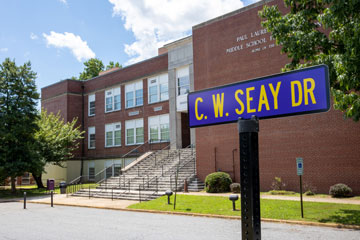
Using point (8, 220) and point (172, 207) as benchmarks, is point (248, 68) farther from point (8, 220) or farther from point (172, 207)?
point (8, 220)

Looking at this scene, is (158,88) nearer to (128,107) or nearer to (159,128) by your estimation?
(159,128)

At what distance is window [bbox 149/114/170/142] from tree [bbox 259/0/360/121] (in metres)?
18.9

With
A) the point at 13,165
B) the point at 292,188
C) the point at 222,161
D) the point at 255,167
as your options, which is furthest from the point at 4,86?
the point at 255,167

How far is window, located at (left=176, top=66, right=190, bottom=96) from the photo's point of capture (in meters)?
30.7

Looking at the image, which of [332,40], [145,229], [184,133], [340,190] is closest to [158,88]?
[184,133]

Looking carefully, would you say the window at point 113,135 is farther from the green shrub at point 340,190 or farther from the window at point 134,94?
the green shrub at point 340,190

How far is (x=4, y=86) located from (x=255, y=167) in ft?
97.2

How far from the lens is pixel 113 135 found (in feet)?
126

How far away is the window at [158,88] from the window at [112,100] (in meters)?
4.91

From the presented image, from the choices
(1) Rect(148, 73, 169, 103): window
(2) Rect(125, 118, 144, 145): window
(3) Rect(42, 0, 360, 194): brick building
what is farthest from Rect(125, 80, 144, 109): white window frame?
(2) Rect(125, 118, 144, 145): window

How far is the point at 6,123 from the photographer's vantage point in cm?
2833

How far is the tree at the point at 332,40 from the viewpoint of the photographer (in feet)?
36.3

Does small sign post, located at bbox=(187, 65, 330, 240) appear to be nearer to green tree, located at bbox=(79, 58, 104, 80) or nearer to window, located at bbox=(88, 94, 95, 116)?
window, located at bbox=(88, 94, 95, 116)

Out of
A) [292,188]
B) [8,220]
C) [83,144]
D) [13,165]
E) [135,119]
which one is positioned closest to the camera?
[8,220]
